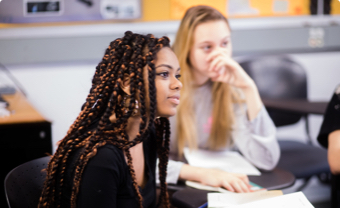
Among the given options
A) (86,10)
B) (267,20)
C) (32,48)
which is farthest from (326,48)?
(32,48)

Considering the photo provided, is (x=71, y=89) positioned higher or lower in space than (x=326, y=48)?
lower

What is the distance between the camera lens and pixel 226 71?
1519mm

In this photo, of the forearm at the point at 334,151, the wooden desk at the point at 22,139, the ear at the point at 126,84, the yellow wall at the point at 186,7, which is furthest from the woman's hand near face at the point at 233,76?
the yellow wall at the point at 186,7

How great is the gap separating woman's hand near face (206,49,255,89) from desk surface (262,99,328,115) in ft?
1.36

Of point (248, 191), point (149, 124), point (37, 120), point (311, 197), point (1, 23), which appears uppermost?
point (1, 23)

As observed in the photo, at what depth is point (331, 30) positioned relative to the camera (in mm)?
2635

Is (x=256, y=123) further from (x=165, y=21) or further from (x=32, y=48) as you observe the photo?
(x=32, y=48)

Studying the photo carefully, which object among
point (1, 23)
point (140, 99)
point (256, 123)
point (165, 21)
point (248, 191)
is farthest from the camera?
point (165, 21)

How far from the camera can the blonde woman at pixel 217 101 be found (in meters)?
1.47

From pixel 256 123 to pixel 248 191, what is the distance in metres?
0.51

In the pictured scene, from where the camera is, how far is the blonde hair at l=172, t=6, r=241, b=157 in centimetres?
149

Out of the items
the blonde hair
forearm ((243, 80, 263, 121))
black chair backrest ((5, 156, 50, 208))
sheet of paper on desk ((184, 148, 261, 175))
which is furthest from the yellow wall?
black chair backrest ((5, 156, 50, 208))

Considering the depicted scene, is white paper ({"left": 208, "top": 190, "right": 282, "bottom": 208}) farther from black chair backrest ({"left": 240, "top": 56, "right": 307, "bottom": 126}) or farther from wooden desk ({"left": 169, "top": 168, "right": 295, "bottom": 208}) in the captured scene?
black chair backrest ({"left": 240, "top": 56, "right": 307, "bottom": 126})

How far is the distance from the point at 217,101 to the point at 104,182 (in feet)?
3.05
